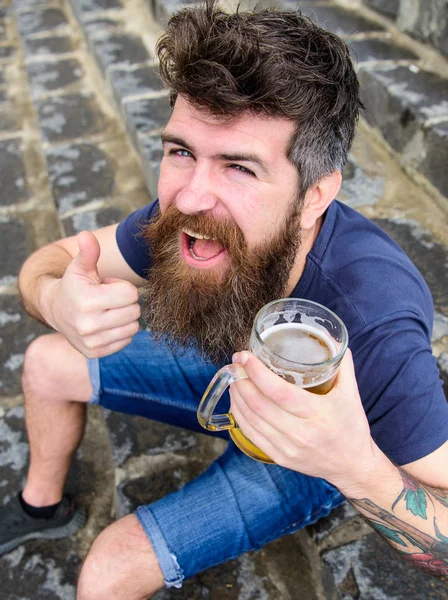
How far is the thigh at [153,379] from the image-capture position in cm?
189

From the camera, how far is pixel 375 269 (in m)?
1.54

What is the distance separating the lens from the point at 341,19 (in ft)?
10.8

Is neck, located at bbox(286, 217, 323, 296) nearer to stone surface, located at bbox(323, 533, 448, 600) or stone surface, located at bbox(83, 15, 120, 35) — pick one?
stone surface, located at bbox(323, 533, 448, 600)

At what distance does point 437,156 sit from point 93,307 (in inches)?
73.4

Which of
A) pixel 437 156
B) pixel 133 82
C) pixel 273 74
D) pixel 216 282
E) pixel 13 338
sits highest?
pixel 273 74

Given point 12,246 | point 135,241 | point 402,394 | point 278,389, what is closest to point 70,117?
point 12,246

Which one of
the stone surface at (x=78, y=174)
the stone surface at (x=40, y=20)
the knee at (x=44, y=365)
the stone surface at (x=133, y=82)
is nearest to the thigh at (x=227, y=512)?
the knee at (x=44, y=365)

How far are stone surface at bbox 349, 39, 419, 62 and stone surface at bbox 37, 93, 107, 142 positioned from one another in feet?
5.47

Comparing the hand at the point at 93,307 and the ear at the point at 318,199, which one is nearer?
the hand at the point at 93,307

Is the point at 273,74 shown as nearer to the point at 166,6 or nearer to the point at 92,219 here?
the point at 92,219

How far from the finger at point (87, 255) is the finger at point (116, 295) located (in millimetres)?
114

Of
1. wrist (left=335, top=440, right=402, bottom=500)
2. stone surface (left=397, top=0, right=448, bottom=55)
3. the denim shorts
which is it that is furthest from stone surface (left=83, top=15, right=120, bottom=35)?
wrist (left=335, top=440, right=402, bottom=500)

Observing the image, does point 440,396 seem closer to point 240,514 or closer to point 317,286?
point 317,286

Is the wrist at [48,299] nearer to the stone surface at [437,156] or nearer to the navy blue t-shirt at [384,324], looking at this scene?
the navy blue t-shirt at [384,324]
